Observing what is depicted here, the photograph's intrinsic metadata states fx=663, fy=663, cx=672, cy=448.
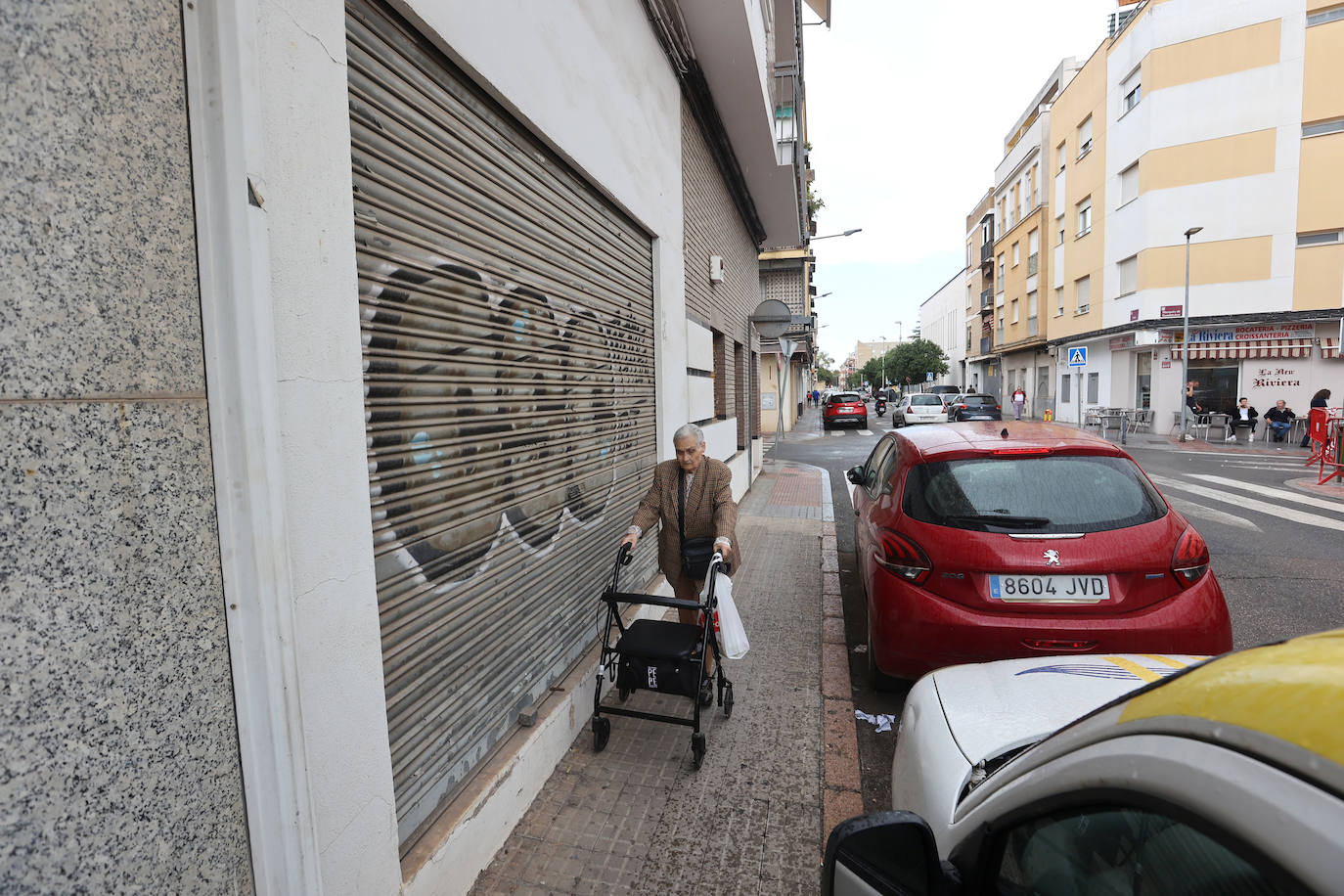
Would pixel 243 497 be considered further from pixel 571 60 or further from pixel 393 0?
pixel 571 60

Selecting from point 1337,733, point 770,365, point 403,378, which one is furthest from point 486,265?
point 770,365

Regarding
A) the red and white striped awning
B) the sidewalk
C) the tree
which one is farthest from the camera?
the tree

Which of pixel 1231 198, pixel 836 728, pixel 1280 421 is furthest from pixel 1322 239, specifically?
pixel 836 728

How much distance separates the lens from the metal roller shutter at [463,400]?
235cm

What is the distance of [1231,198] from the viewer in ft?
76.6

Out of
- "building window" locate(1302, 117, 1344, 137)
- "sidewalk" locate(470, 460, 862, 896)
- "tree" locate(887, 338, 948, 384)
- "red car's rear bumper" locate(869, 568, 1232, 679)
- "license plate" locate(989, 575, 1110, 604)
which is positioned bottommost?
"sidewalk" locate(470, 460, 862, 896)

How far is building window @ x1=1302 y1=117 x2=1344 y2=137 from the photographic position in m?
21.9

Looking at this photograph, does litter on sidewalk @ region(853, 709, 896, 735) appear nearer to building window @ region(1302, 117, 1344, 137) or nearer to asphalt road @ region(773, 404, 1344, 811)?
asphalt road @ region(773, 404, 1344, 811)

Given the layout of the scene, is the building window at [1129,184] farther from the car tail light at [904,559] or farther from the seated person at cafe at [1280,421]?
the car tail light at [904,559]

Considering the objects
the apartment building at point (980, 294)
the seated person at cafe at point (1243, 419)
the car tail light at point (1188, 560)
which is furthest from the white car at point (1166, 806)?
the apartment building at point (980, 294)

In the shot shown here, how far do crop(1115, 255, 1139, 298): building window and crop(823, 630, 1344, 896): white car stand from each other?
1203 inches

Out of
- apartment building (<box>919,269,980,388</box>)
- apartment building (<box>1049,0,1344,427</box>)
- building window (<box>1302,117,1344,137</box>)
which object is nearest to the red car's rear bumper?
apartment building (<box>1049,0,1344,427</box>)

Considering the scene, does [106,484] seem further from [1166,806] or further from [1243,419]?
[1243,419]

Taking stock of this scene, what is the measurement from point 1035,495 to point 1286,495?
35.9ft
